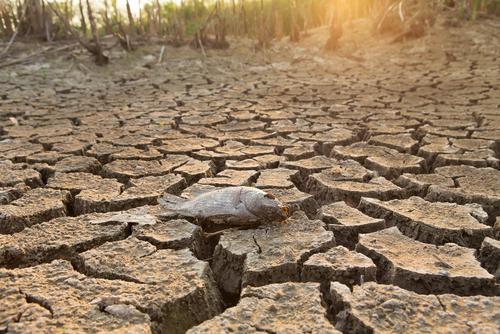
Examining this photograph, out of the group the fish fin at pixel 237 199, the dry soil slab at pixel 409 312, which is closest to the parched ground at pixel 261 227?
the dry soil slab at pixel 409 312

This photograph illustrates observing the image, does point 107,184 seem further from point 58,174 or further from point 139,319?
point 139,319

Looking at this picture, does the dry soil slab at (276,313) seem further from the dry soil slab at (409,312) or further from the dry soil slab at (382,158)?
the dry soil slab at (382,158)

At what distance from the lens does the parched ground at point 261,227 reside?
1.25m

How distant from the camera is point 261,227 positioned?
5.62 feet

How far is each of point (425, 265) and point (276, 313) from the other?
1.73 feet

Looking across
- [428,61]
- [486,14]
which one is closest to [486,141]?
[428,61]

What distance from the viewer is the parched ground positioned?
1248 millimetres

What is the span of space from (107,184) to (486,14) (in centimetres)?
755

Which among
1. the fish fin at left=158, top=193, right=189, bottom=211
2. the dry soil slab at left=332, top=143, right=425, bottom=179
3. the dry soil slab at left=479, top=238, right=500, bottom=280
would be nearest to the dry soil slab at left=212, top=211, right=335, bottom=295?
the fish fin at left=158, top=193, right=189, bottom=211

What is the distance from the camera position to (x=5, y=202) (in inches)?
80.0

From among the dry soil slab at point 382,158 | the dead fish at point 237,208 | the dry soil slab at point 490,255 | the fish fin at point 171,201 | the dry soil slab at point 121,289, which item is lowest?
the dry soil slab at point 490,255

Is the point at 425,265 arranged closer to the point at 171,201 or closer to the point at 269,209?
the point at 269,209

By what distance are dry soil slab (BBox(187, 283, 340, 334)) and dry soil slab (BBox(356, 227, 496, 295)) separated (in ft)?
0.89

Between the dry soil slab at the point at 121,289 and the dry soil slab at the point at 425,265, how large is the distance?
1.78ft
